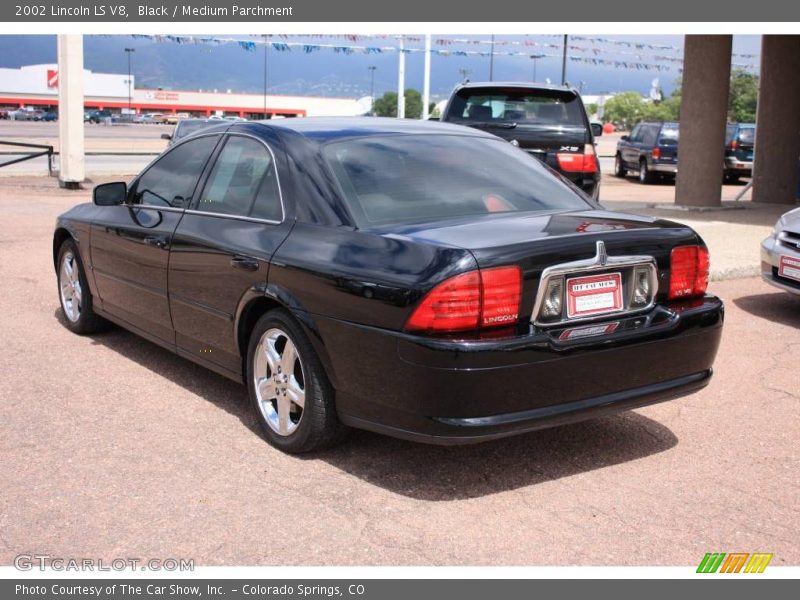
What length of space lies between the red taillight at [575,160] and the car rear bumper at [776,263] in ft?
10.8

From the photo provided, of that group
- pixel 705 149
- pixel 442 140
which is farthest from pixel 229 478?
pixel 705 149

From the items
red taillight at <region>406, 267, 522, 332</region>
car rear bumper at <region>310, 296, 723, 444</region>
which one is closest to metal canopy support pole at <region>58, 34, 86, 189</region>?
car rear bumper at <region>310, 296, 723, 444</region>

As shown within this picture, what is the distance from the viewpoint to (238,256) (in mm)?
4934

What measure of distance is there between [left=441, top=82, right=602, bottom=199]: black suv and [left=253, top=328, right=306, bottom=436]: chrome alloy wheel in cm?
660

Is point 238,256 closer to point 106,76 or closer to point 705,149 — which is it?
point 705,149

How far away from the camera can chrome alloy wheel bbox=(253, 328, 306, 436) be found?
4.64 m

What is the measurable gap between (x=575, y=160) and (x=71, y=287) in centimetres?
607

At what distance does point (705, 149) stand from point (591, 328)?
1304 cm

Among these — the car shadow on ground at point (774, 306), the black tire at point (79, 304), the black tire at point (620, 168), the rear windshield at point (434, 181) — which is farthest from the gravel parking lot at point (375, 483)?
the black tire at point (620, 168)

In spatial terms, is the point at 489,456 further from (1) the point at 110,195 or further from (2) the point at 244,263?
(1) the point at 110,195

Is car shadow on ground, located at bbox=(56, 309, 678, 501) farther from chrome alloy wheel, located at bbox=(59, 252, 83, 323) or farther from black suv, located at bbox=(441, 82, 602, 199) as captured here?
black suv, located at bbox=(441, 82, 602, 199)

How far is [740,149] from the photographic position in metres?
26.0

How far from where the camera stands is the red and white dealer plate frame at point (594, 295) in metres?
4.18

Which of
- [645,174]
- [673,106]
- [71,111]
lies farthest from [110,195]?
[673,106]
